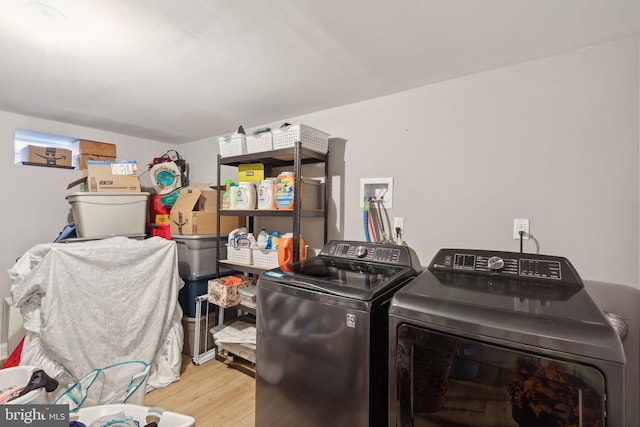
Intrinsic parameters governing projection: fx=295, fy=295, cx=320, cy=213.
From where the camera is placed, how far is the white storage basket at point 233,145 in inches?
96.8

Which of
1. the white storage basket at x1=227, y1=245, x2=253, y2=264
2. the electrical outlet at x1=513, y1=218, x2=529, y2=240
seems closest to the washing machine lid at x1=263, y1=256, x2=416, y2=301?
the electrical outlet at x1=513, y1=218, x2=529, y2=240

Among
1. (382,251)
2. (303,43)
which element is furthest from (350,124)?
(382,251)

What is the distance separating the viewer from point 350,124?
7.77ft

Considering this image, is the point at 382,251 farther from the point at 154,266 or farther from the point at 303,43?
the point at 154,266

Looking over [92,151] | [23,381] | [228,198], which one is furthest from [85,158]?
[23,381]

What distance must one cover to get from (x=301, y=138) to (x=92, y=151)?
7.95 feet

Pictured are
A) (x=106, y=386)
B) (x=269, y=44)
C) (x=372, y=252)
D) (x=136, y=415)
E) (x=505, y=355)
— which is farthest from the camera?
(x=106, y=386)

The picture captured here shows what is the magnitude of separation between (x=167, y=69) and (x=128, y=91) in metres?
0.58

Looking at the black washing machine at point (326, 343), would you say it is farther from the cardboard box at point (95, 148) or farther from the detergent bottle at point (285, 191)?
the cardboard box at point (95, 148)

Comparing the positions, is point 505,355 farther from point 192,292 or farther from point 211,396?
point 192,292

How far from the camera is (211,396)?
84.4 inches

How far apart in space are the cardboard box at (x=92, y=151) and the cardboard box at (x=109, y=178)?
35 centimetres

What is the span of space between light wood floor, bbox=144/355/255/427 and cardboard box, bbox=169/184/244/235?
1210mm

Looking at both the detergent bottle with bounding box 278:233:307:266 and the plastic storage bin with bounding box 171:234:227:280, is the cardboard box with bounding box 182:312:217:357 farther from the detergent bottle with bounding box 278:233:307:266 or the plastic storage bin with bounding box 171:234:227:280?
the detergent bottle with bounding box 278:233:307:266
